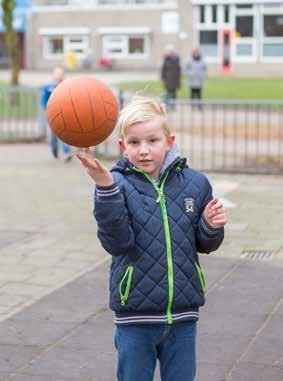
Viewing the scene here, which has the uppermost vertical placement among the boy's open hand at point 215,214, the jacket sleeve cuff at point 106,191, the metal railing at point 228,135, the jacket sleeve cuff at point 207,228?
the jacket sleeve cuff at point 106,191

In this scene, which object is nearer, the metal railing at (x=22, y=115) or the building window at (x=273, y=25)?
the metal railing at (x=22, y=115)

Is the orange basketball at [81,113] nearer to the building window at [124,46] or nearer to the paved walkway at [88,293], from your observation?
the paved walkway at [88,293]

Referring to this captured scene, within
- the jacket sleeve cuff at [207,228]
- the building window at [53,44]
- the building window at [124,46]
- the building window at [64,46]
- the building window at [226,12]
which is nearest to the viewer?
the jacket sleeve cuff at [207,228]

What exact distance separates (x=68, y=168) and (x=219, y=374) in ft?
31.5

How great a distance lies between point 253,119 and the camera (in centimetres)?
1501

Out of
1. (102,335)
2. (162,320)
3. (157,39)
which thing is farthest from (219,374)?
(157,39)

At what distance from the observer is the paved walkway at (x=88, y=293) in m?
5.62

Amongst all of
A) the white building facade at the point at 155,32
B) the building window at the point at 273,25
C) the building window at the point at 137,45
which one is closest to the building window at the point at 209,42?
the white building facade at the point at 155,32

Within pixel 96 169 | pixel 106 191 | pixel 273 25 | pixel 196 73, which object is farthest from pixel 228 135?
pixel 273 25

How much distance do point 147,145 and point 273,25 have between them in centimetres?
5349

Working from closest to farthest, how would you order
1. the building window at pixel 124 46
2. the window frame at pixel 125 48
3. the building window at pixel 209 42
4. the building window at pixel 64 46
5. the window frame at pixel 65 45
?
the building window at pixel 209 42 < the window frame at pixel 125 48 < the building window at pixel 124 46 < the window frame at pixel 65 45 < the building window at pixel 64 46

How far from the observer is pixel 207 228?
4070 mm

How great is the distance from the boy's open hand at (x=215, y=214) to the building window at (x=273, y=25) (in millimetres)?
53310

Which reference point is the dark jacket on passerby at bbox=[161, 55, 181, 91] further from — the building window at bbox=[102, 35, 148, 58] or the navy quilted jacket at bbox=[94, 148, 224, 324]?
the building window at bbox=[102, 35, 148, 58]
